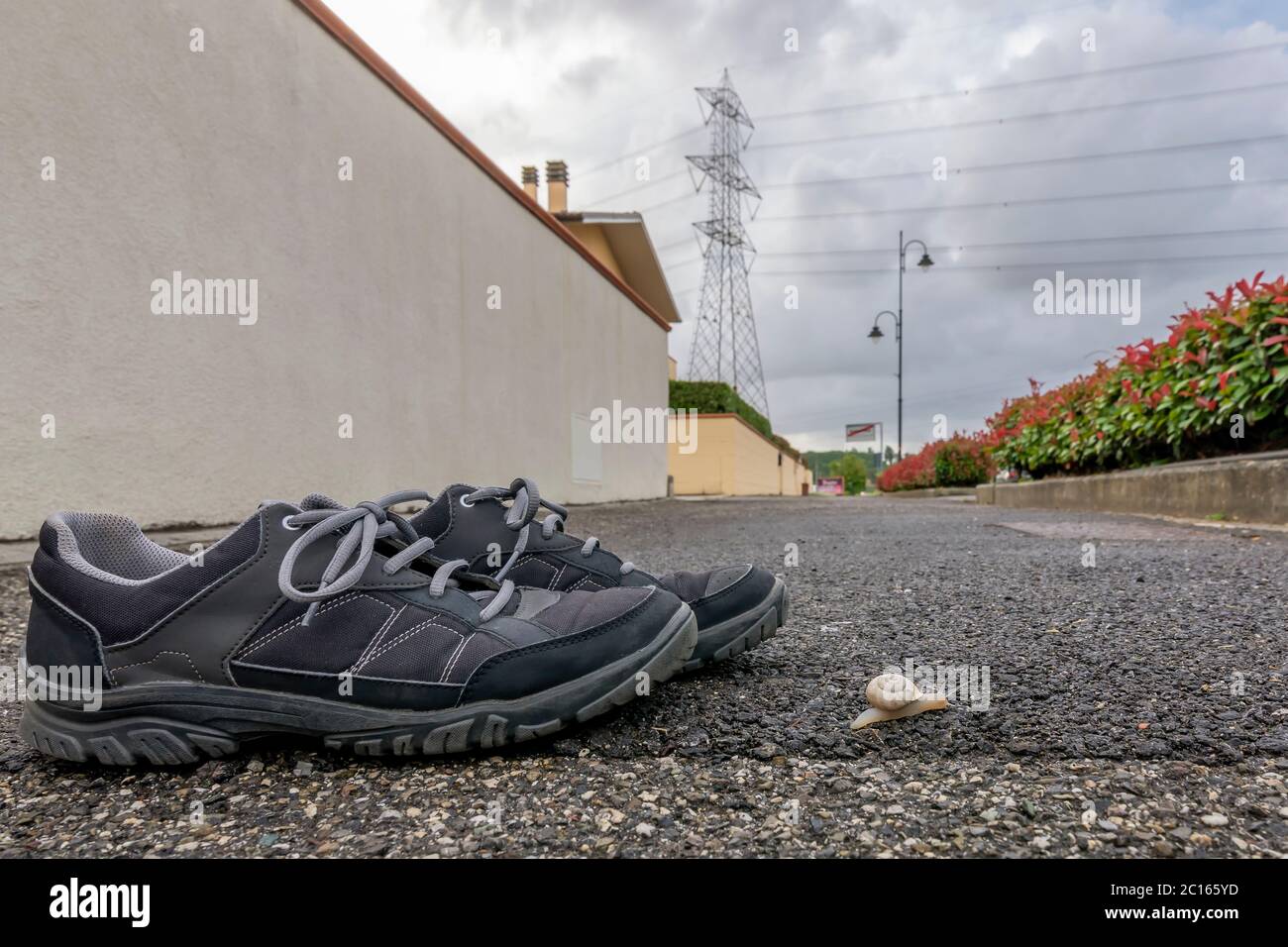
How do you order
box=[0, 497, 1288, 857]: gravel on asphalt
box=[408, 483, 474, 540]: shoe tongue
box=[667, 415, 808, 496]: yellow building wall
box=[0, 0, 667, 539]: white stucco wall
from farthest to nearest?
box=[667, 415, 808, 496]: yellow building wall → box=[0, 0, 667, 539]: white stucco wall → box=[408, 483, 474, 540]: shoe tongue → box=[0, 497, 1288, 857]: gravel on asphalt

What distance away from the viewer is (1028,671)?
1403 millimetres

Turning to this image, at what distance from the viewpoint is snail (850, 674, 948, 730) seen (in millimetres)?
1140

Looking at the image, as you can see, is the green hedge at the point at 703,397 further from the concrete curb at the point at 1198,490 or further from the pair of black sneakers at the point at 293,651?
the pair of black sneakers at the point at 293,651

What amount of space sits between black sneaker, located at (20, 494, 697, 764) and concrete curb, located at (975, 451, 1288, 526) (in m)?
4.59

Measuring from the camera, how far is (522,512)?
1355 mm

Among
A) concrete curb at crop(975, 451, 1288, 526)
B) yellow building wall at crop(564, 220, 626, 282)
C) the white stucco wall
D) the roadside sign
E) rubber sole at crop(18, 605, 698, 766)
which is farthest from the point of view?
the roadside sign

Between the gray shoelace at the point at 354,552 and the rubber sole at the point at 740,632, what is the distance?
40 cm

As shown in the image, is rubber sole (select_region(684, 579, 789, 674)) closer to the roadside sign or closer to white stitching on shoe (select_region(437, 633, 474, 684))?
white stitching on shoe (select_region(437, 633, 474, 684))

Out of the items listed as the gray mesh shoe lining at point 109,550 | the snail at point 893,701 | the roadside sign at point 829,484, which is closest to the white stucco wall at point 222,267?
the gray mesh shoe lining at point 109,550

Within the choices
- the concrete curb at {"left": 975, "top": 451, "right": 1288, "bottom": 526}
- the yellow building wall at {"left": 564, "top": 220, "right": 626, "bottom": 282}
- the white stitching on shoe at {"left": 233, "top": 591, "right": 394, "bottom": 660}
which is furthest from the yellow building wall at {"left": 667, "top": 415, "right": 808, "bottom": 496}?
the white stitching on shoe at {"left": 233, "top": 591, "right": 394, "bottom": 660}

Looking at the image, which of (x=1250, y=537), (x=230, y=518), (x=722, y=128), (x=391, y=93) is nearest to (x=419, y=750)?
(x=230, y=518)
